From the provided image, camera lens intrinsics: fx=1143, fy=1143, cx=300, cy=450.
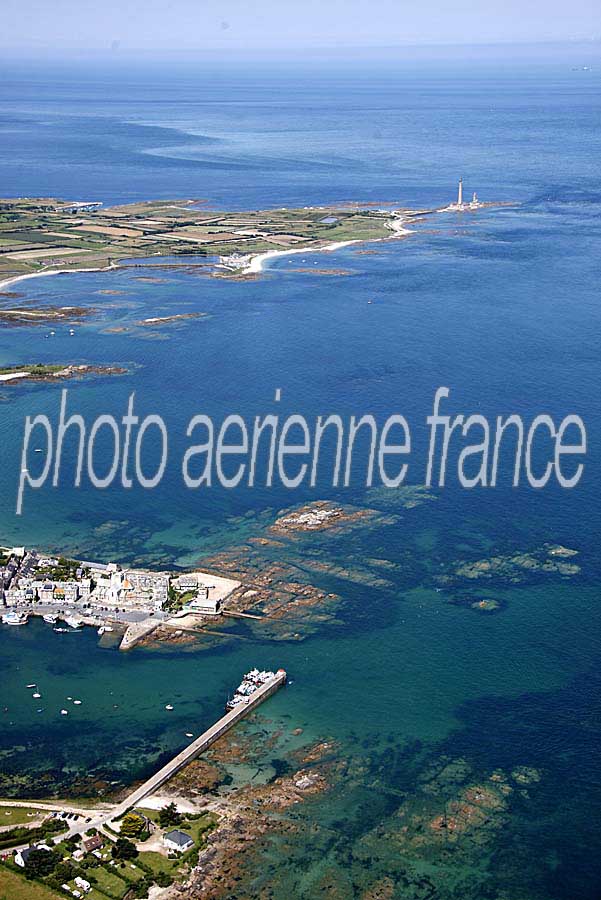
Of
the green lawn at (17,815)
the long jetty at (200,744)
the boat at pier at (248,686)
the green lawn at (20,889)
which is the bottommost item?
the green lawn at (20,889)

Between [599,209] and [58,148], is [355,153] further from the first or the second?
[599,209]

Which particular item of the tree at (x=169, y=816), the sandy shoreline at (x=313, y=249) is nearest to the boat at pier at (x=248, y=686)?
the tree at (x=169, y=816)

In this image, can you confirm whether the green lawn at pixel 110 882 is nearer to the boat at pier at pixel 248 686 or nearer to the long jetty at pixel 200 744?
the long jetty at pixel 200 744

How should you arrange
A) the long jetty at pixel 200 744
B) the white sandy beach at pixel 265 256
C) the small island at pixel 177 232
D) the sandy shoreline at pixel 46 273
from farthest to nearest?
the small island at pixel 177 232 → the white sandy beach at pixel 265 256 → the sandy shoreline at pixel 46 273 → the long jetty at pixel 200 744

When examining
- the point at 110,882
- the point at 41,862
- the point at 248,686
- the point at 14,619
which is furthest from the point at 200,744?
the point at 14,619

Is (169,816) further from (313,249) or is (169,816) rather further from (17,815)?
(313,249)

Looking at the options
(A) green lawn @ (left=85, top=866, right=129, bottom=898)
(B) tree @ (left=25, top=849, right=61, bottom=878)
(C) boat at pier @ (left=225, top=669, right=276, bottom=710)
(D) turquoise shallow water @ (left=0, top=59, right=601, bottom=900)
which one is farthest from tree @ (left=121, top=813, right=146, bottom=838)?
(C) boat at pier @ (left=225, top=669, right=276, bottom=710)

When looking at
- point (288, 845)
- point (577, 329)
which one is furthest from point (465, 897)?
point (577, 329)

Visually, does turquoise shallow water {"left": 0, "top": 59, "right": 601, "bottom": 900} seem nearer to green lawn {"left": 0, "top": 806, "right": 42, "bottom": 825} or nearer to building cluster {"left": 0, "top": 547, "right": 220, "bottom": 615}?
green lawn {"left": 0, "top": 806, "right": 42, "bottom": 825}
